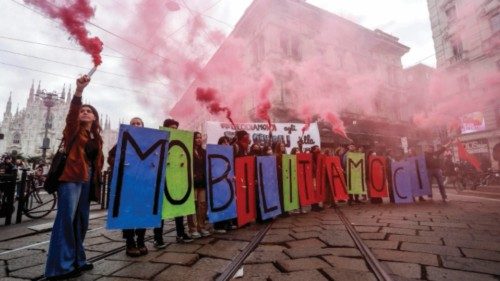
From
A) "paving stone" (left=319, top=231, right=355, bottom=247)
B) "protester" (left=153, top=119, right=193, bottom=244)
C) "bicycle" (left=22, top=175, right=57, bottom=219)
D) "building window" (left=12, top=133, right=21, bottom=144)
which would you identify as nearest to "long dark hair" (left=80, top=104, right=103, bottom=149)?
"protester" (left=153, top=119, right=193, bottom=244)

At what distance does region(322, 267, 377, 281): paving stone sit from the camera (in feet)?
7.48

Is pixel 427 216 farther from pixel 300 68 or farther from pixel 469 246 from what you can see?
pixel 300 68

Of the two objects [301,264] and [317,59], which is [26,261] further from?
[317,59]

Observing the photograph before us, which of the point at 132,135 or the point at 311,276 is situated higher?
the point at 132,135

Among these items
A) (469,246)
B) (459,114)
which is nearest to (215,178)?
(469,246)

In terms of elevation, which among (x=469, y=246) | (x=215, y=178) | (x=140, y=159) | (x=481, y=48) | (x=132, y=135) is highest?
(x=481, y=48)

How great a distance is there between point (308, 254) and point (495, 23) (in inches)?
975

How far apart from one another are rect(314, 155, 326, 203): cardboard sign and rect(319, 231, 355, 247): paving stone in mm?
2633

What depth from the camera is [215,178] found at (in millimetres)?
4332

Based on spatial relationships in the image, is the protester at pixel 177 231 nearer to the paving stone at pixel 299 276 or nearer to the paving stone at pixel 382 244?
the paving stone at pixel 299 276

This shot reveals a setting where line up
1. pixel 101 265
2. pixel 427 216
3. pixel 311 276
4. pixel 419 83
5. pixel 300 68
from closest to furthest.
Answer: pixel 311 276
pixel 101 265
pixel 427 216
pixel 300 68
pixel 419 83

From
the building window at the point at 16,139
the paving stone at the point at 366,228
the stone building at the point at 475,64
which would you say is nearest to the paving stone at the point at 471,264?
the paving stone at the point at 366,228

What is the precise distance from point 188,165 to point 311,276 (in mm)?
2172

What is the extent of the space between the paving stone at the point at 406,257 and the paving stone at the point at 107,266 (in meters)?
2.57
